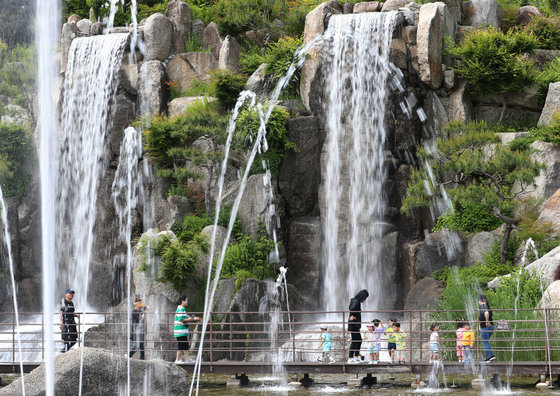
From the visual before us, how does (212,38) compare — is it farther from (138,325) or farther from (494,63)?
(138,325)

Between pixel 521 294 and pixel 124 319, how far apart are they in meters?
9.84

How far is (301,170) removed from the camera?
2231 centimetres

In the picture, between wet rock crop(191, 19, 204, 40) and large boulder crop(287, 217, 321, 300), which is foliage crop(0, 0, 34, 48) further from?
large boulder crop(287, 217, 321, 300)

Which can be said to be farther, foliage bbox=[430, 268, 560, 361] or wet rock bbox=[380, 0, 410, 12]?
wet rock bbox=[380, 0, 410, 12]

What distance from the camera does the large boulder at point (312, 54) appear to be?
76.1 feet

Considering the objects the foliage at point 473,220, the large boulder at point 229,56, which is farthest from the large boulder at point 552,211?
the large boulder at point 229,56

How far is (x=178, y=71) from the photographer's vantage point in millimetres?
27375

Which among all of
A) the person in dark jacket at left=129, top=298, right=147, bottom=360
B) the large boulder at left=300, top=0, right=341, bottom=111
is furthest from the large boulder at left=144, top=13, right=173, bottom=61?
the person in dark jacket at left=129, top=298, right=147, bottom=360

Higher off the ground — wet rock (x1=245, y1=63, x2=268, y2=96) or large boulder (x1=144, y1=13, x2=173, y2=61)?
large boulder (x1=144, y1=13, x2=173, y2=61)

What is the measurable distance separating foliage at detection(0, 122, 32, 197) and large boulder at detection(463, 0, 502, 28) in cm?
1791

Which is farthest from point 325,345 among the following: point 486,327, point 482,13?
point 482,13

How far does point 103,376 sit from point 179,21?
830 inches

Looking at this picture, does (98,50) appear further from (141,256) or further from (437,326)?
(437,326)

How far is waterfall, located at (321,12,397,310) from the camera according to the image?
2152cm
